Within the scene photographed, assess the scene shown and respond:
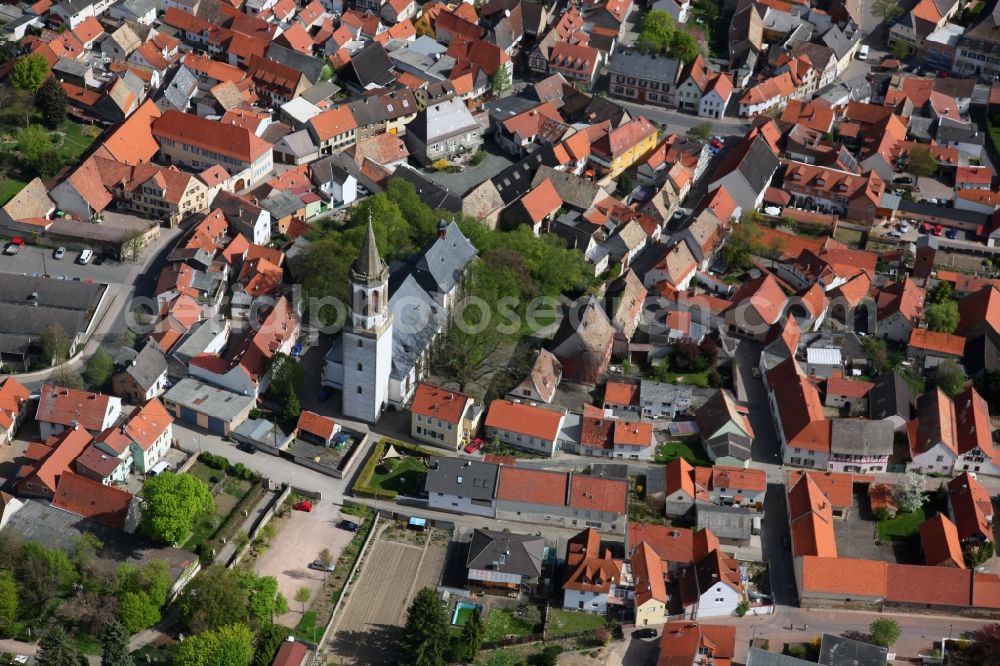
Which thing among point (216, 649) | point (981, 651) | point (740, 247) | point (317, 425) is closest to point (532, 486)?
point (317, 425)

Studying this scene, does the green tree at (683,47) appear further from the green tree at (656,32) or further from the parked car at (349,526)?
the parked car at (349,526)

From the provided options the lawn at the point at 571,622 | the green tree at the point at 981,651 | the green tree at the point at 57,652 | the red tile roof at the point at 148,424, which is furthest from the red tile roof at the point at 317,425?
the green tree at the point at 981,651

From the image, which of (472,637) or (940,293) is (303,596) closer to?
(472,637)

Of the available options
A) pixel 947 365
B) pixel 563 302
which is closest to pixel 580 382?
pixel 563 302

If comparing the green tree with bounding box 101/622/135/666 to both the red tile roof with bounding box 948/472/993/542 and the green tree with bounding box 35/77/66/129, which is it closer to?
the red tile roof with bounding box 948/472/993/542

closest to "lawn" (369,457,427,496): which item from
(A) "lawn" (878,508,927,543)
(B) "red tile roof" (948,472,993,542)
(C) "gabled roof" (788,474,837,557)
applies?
(C) "gabled roof" (788,474,837,557)

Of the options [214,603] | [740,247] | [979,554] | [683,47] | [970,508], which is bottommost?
[214,603]

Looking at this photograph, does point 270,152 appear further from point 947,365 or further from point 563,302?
point 947,365
